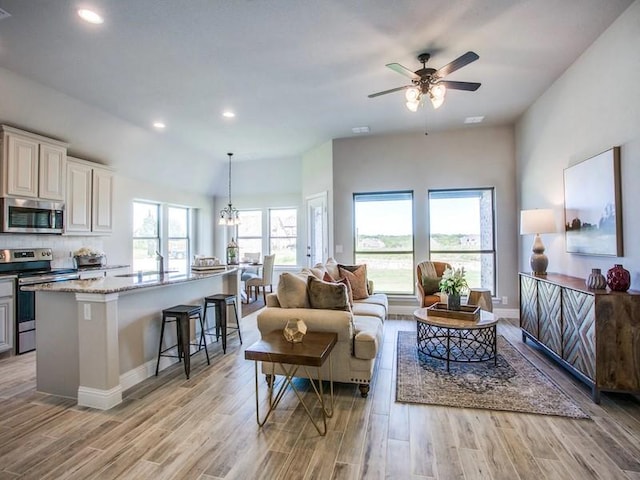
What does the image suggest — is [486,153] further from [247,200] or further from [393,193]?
[247,200]

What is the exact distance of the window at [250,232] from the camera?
334 inches

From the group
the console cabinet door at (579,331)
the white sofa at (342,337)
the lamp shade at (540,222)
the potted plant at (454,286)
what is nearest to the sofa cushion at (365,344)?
the white sofa at (342,337)

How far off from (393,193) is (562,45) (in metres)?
3.08

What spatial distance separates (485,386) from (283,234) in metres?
6.05

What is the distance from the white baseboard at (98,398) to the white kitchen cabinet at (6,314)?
1.92 meters

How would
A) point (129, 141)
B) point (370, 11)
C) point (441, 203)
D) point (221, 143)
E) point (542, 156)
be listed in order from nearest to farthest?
point (370, 11) → point (542, 156) → point (129, 141) → point (441, 203) → point (221, 143)

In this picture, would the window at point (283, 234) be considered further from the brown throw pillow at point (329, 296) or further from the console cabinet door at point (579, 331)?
the console cabinet door at point (579, 331)

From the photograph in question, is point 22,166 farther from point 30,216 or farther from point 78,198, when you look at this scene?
point 78,198

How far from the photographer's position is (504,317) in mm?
5465

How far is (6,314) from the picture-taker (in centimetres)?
Result: 375

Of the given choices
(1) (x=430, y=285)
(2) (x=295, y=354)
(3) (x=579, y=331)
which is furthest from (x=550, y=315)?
(2) (x=295, y=354)

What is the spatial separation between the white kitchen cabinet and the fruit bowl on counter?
3.56 feet

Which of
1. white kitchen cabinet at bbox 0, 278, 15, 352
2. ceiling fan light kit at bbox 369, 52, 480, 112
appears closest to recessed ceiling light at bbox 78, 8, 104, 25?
ceiling fan light kit at bbox 369, 52, 480, 112

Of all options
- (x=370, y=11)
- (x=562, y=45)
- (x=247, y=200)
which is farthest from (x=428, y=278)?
(x=247, y=200)
